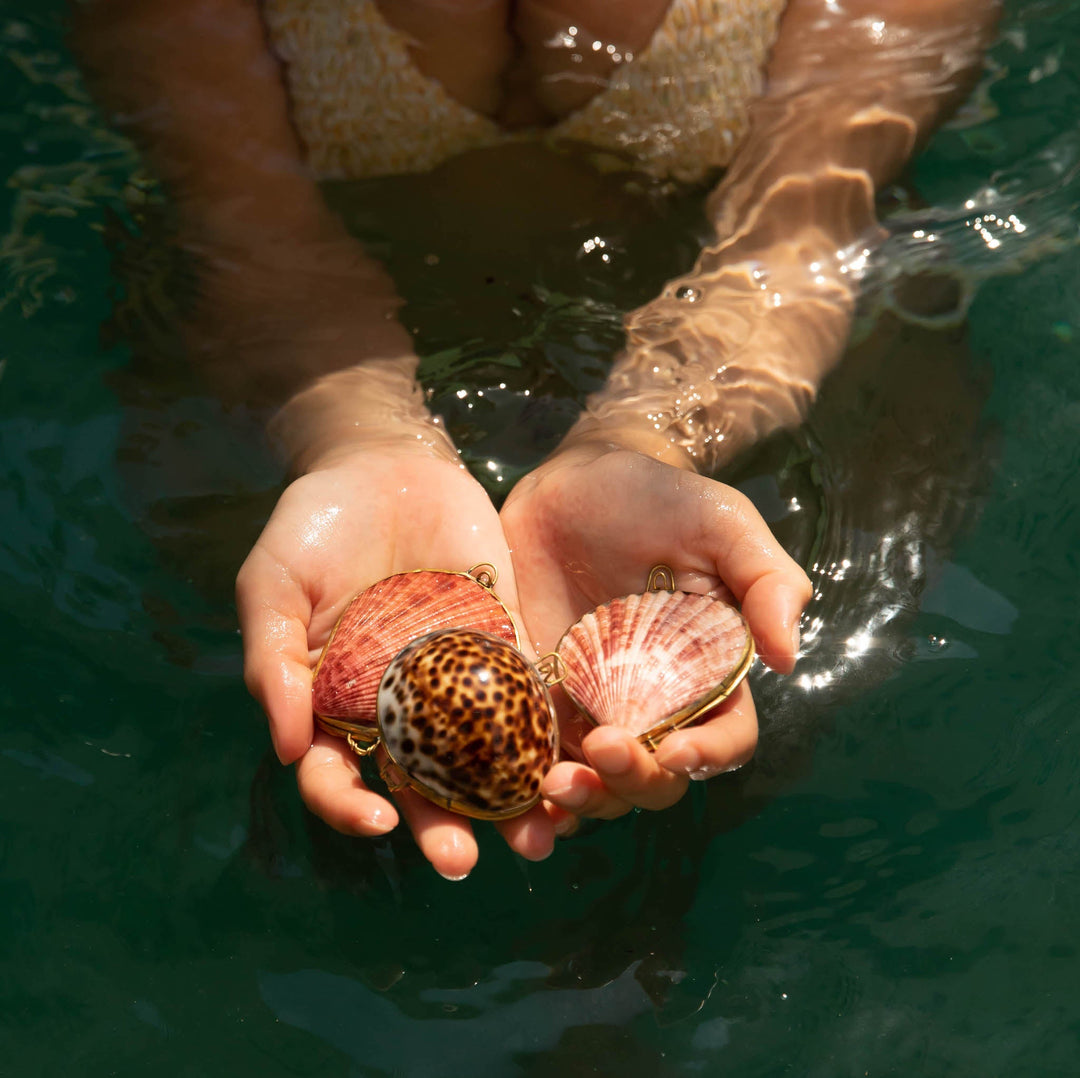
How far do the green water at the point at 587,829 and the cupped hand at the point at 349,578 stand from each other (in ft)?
1.66

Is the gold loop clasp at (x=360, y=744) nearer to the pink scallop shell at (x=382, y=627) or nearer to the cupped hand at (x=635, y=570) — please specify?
the pink scallop shell at (x=382, y=627)

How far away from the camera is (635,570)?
2.63m

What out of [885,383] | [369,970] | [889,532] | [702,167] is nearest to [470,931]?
Result: [369,970]

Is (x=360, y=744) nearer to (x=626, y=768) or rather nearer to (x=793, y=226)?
(x=626, y=768)

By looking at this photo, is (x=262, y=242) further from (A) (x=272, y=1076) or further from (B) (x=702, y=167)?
(A) (x=272, y=1076)

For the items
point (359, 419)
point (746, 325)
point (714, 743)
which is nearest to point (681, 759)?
point (714, 743)

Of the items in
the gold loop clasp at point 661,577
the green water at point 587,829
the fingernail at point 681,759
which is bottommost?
the green water at point 587,829

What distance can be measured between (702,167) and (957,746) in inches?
93.7

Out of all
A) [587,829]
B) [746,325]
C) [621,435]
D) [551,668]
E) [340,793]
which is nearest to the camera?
[340,793]

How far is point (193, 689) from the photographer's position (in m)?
3.15

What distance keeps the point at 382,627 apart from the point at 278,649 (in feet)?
0.86

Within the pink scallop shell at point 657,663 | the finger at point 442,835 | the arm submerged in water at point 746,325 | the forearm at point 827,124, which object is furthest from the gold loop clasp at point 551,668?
the forearm at point 827,124

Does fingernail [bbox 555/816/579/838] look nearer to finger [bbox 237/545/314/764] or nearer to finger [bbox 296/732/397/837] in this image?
finger [bbox 296/732/397/837]

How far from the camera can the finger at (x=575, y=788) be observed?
205 centimetres
